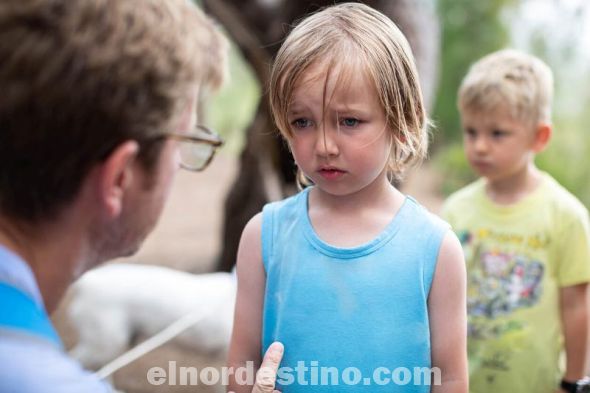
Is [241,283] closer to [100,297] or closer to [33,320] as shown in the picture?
[33,320]

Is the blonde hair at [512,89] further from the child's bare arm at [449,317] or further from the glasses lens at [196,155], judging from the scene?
the glasses lens at [196,155]

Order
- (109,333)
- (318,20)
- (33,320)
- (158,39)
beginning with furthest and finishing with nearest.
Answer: (109,333) → (318,20) → (158,39) → (33,320)

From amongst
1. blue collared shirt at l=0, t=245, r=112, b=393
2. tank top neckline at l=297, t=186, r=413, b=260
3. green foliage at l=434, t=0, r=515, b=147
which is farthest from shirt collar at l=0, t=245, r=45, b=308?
green foliage at l=434, t=0, r=515, b=147

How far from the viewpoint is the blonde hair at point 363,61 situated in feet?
5.69

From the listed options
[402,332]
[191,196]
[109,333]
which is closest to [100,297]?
[109,333]

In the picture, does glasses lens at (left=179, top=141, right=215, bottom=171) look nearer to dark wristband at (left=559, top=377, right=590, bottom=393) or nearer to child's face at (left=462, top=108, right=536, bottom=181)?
child's face at (left=462, top=108, right=536, bottom=181)

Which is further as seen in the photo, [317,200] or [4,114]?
[317,200]

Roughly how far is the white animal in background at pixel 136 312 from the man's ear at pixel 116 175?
2880 millimetres

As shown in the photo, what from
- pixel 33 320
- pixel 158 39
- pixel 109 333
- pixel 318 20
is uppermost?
pixel 318 20

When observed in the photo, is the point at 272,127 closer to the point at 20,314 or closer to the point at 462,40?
the point at 20,314

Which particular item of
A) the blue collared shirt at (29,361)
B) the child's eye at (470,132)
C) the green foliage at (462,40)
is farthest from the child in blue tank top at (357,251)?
the green foliage at (462,40)

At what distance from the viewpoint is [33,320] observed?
1.23 metres

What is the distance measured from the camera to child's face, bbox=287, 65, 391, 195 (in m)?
1.72

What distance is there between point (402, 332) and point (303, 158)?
0.46m
